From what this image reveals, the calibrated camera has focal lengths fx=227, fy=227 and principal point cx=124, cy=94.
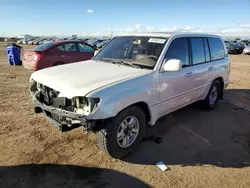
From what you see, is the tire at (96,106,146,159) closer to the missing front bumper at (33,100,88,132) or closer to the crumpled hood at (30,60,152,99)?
the missing front bumper at (33,100,88,132)

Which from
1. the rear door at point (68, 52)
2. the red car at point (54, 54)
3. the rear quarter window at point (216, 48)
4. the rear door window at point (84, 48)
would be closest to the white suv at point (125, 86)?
the rear quarter window at point (216, 48)

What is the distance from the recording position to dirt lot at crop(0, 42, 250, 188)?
3044 millimetres

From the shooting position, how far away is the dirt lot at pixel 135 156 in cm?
304

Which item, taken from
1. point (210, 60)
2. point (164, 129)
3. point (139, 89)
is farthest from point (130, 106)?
point (210, 60)

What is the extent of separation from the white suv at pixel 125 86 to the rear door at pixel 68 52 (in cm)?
524

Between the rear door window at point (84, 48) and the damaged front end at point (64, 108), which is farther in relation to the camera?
the rear door window at point (84, 48)

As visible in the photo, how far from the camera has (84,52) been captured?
34.4 ft

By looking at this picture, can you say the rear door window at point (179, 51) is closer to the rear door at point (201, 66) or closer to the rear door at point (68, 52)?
the rear door at point (201, 66)

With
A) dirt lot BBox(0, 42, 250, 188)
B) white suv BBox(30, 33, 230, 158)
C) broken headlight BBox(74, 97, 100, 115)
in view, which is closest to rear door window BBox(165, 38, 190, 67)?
white suv BBox(30, 33, 230, 158)

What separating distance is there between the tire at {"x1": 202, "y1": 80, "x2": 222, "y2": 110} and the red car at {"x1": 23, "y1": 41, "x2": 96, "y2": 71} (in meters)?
6.26

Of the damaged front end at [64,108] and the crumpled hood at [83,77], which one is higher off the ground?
the crumpled hood at [83,77]

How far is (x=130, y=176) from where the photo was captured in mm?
3127

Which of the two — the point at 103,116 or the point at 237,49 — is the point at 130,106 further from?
the point at 237,49

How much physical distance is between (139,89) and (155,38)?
133 centimetres
